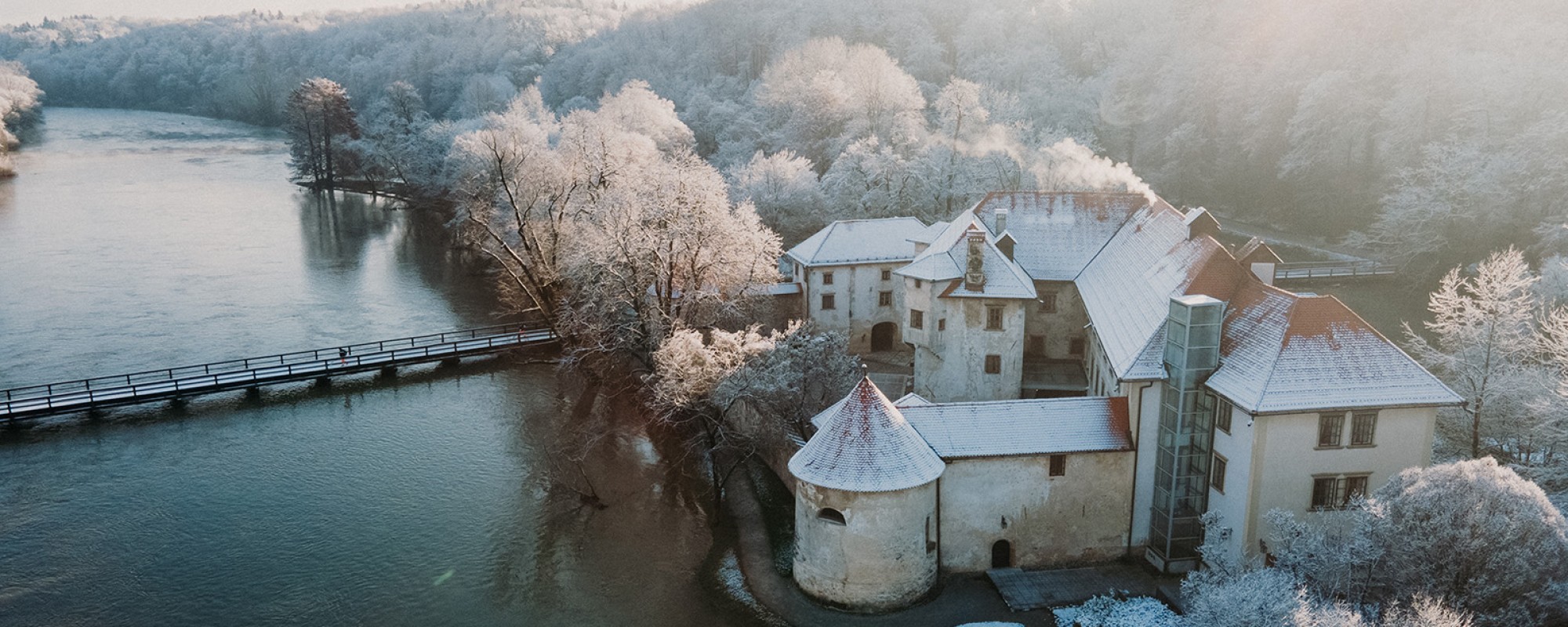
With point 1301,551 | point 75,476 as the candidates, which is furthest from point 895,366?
point 75,476

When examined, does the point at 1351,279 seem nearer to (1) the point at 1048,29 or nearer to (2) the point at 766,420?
(2) the point at 766,420

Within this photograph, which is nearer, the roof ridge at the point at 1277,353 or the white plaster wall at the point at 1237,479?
the roof ridge at the point at 1277,353

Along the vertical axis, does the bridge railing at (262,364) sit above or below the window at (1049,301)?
below

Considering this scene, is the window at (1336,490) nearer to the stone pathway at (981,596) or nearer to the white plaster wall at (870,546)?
the stone pathway at (981,596)

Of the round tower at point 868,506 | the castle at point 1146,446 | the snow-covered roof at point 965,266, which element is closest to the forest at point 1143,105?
the snow-covered roof at point 965,266

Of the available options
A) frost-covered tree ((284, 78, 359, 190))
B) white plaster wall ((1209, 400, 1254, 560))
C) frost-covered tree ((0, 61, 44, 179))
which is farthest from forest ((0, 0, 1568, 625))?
frost-covered tree ((0, 61, 44, 179))

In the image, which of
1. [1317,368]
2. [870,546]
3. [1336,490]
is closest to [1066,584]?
[870,546]

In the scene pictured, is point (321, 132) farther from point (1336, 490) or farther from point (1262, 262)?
point (1336, 490)
